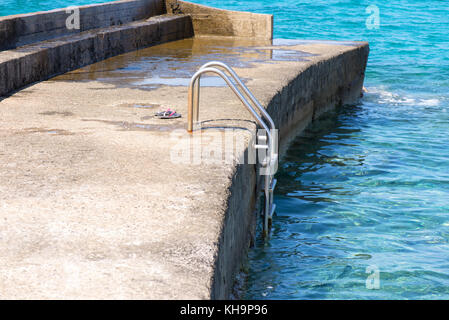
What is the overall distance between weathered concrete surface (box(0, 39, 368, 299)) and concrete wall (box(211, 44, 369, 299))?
0.03 m

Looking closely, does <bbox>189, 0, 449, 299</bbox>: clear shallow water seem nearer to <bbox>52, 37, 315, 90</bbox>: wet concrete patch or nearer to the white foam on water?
the white foam on water

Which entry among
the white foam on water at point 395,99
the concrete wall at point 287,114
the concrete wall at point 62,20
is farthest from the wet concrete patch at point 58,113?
the white foam on water at point 395,99

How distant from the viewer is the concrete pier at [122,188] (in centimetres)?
276

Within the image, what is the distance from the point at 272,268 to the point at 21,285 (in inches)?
102

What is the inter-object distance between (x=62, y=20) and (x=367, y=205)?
5.32 metres

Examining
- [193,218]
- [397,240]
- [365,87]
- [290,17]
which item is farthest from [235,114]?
[290,17]

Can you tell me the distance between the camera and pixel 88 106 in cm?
600

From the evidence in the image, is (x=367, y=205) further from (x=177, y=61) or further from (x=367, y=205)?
(x=177, y=61)

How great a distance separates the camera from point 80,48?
28.2ft

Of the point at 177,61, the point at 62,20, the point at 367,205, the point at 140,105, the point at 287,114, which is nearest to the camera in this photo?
the point at 140,105

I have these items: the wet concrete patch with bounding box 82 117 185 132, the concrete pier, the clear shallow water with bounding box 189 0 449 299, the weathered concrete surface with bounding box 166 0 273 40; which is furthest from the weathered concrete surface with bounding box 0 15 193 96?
the clear shallow water with bounding box 189 0 449 299

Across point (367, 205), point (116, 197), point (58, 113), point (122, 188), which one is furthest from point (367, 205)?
point (116, 197)

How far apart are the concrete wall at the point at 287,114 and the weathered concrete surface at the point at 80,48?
281 centimetres

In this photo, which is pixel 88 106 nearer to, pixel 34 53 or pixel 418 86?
pixel 34 53
